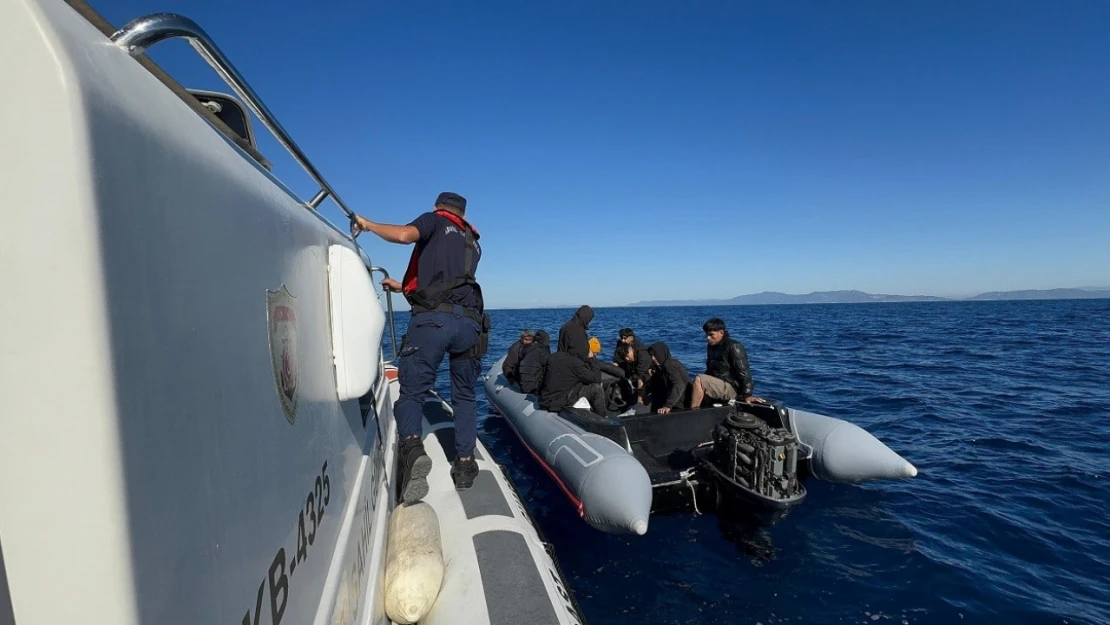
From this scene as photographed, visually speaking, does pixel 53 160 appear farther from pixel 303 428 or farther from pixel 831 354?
pixel 831 354

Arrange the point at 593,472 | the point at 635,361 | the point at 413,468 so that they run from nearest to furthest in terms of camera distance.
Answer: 1. the point at 413,468
2. the point at 593,472
3. the point at 635,361

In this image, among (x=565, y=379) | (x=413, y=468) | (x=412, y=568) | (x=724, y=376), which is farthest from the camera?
(x=565, y=379)

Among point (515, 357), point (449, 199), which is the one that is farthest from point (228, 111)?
point (515, 357)

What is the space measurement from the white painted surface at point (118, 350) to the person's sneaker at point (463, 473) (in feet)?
9.04

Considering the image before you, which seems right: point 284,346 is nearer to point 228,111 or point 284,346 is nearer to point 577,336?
point 228,111

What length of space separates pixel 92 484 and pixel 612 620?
165 inches

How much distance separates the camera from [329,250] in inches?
85.7

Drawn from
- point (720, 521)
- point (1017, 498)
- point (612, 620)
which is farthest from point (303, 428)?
point (1017, 498)

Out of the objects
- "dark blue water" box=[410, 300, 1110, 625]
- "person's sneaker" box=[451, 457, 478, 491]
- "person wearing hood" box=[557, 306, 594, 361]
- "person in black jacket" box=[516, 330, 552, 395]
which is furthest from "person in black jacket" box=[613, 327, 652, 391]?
"person's sneaker" box=[451, 457, 478, 491]

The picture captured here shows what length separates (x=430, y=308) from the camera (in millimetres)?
3184

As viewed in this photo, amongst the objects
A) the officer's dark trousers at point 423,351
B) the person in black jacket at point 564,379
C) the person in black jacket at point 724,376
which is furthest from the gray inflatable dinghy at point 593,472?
the officer's dark trousers at point 423,351

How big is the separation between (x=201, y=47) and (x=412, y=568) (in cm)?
269

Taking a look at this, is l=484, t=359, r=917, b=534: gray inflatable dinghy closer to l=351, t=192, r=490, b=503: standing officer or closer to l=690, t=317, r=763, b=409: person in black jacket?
l=690, t=317, r=763, b=409: person in black jacket

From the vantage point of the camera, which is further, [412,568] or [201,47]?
[412,568]
